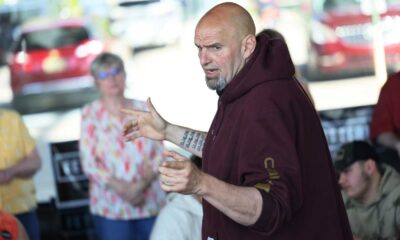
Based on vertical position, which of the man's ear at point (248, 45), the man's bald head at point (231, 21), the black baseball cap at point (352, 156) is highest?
the man's bald head at point (231, 21)

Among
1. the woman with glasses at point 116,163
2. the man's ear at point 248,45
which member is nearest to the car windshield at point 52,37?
the woman with glasses at point 116,163

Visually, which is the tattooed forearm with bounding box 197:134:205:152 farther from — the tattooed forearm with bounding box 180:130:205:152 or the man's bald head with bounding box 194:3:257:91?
the man's bald head with bounding box 194:3:257:91

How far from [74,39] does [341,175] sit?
2777mm

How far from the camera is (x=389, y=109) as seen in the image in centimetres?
543

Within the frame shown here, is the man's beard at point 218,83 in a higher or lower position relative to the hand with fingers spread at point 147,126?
higher

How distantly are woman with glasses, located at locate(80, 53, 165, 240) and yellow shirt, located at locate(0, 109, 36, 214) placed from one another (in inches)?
15.2

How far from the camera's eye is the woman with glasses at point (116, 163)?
553cm

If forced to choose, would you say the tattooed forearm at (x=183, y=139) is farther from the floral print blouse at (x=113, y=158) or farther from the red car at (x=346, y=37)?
the red car at (x=346, y=37)

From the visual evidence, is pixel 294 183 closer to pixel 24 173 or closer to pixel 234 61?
pixel 234 61

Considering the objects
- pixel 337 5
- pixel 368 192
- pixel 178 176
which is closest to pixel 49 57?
pixel 337 5

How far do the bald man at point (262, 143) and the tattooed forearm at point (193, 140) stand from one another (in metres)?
0.38

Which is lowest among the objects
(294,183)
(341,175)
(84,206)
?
(84,206)

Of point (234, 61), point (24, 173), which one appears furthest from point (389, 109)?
point (234, 61)

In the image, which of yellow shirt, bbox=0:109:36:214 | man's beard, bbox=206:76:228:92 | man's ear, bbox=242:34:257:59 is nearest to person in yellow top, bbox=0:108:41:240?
yellow shirt, bbox=0:109:36:214
